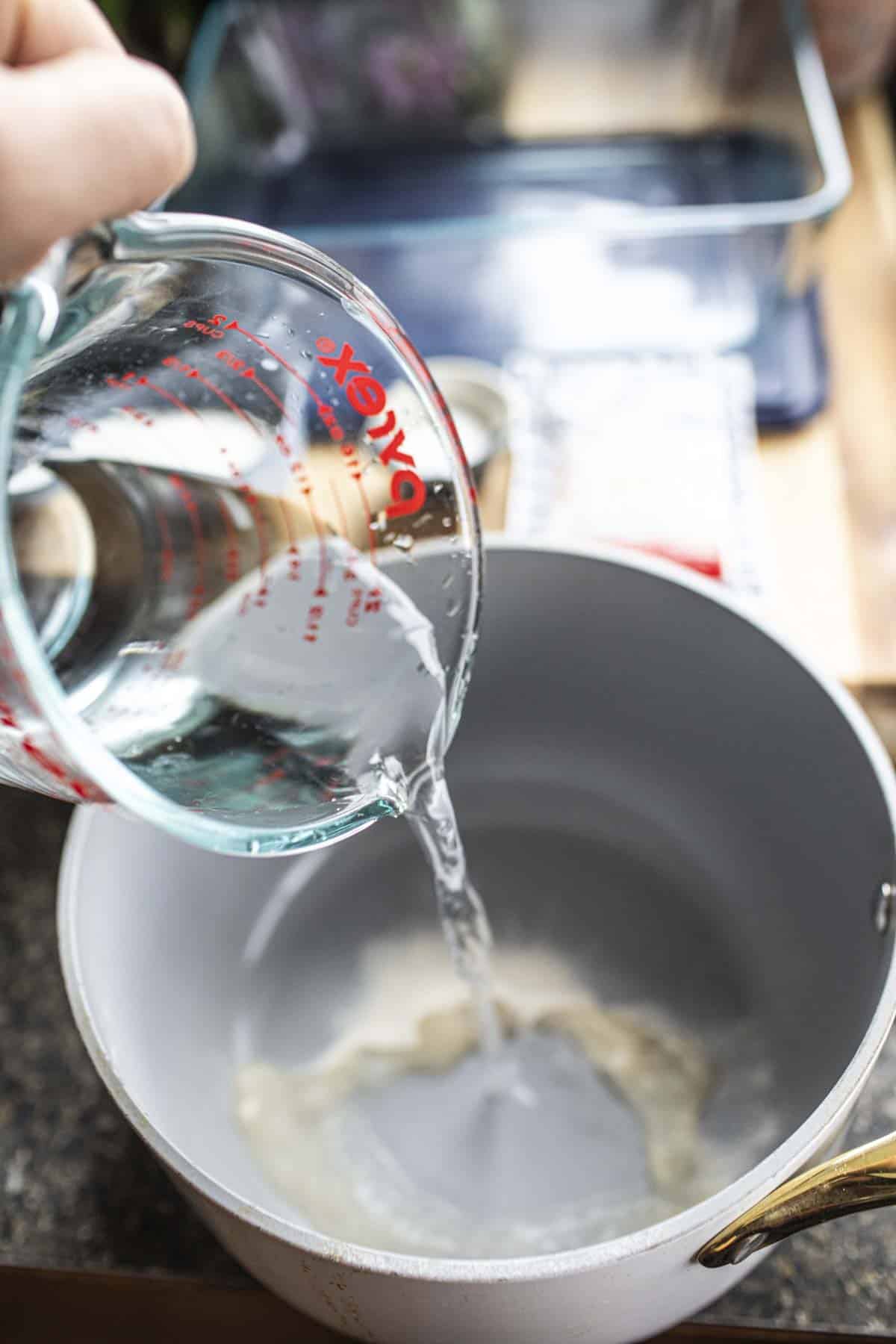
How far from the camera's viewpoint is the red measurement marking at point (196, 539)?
1.92ft

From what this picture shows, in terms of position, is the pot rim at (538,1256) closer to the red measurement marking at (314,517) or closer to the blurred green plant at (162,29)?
the red measurement marking at (314,517)

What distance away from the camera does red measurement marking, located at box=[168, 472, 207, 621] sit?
1.92ft

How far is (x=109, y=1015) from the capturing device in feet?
1.48

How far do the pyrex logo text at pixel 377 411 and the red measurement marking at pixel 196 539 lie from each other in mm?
119

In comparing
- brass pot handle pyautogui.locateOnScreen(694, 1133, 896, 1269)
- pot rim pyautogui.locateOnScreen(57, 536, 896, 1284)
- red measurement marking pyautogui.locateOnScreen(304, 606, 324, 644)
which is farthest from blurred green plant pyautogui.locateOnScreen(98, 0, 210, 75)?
brass pot handle pyautogui.locateOnScreen(694, 1133, 896, 1269)

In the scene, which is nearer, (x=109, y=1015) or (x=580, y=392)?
(x=109, y=1015)

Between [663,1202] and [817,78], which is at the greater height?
[817,78]

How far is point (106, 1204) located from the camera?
0.53 metres

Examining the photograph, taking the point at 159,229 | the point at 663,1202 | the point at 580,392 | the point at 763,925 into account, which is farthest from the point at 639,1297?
the point at 580,392

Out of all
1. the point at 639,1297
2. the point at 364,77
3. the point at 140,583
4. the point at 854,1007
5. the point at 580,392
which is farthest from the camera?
the point at 364,77

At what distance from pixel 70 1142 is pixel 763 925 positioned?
1.13 ft

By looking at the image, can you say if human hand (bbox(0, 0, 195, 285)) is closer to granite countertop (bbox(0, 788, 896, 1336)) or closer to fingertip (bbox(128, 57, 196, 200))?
fingertip (bbox(128, 57, 196, 200))

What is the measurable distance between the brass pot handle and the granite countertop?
154 mm

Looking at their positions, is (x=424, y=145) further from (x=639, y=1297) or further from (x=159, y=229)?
(x=639, y=1297)
